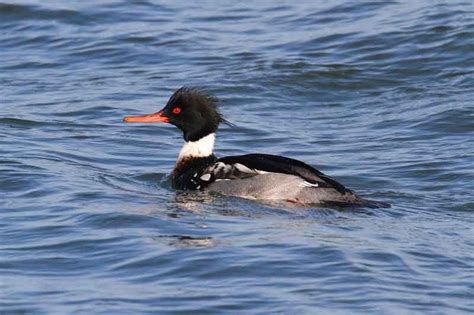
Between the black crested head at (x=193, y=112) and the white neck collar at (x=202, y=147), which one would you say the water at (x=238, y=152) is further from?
the black crested head at (x=193, y=112)

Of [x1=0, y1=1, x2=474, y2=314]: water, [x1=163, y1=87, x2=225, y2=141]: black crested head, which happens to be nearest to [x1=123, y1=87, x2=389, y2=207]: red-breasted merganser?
[x1=163, y1=87, x2=225, y2=141]: black crested head

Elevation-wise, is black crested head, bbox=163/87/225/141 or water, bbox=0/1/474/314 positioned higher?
black crested head, bbox=163/87/225/141

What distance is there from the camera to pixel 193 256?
1070 centimetres

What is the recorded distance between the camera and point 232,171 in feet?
44.5

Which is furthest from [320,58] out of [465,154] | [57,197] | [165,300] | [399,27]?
[165,300]

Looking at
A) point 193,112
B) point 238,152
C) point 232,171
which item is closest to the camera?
point 232,171

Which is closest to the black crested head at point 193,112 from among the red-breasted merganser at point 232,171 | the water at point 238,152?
the red-breasted merganser at point 232,171

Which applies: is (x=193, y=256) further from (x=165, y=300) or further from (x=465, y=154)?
(x=465, y=154)

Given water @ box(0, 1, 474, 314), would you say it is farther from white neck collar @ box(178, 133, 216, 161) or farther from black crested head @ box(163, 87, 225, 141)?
black crested head @ box(163, 87, 225, 141)

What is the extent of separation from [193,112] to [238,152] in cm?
204

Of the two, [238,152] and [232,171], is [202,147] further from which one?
[238,152]

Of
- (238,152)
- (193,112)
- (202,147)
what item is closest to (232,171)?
(202,147)

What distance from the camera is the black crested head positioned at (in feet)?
47.4

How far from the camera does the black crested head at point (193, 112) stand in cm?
1445
